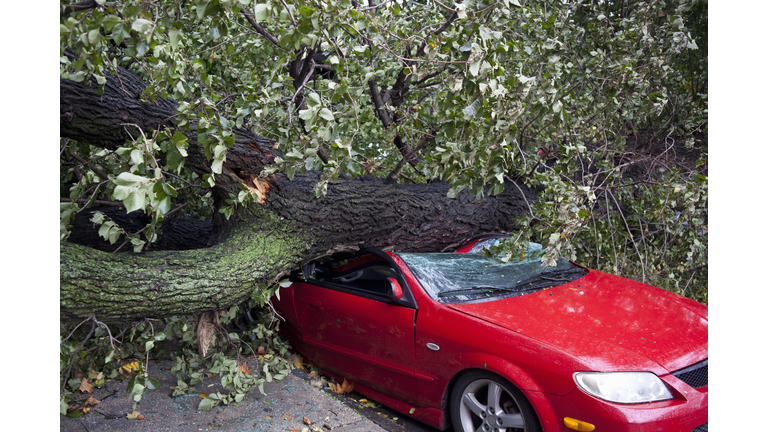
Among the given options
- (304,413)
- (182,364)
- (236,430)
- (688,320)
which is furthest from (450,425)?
(182,364)

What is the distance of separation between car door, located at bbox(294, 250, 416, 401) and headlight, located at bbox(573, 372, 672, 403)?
1.21 m

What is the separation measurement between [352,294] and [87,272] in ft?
6.07

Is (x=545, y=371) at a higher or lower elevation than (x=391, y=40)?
lower

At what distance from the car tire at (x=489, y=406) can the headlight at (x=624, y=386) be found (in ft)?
1.22

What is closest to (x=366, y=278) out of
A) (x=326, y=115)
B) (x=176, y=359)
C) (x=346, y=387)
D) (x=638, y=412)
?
(x=346, y=387)

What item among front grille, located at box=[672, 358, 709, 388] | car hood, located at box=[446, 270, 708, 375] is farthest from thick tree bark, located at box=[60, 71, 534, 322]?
front grille, located at box=[672, 358, 709, 388]

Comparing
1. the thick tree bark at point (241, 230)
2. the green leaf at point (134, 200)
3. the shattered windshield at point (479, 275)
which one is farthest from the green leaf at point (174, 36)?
the shattered windshield at point (479, 275)

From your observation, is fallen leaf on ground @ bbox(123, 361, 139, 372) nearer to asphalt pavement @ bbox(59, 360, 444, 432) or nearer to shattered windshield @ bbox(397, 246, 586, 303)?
asphalt pavement @ bbox(59, 360, 444, 432)

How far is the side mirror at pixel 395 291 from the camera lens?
3.41m

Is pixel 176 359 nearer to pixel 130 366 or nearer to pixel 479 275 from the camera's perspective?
pixel 130 366

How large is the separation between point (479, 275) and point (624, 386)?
1448 millimetres

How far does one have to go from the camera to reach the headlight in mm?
2498

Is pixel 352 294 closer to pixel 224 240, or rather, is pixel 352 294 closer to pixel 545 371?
pixel 224 240

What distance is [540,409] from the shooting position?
2.62m
